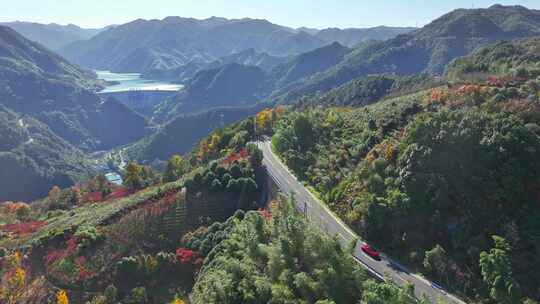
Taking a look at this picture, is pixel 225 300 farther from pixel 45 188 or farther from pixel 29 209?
pixel 45 188

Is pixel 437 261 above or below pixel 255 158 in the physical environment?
below

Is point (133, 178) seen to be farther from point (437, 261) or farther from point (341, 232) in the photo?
point (437, 261)

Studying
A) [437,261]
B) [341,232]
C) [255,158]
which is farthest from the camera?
[255,158]

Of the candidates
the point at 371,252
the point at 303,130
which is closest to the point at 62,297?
the point at 371,252

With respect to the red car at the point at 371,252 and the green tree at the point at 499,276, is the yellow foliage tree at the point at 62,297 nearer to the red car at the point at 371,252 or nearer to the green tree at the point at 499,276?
the red car at the point at 371,252

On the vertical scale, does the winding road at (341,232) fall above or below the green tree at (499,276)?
below

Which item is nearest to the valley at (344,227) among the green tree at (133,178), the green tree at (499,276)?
the green tree at (499,276)
